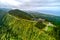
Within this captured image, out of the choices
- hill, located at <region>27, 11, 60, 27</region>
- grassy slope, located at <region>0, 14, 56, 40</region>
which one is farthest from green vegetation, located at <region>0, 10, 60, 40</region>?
hill, located at <region>27, 11, 60, 27</region>

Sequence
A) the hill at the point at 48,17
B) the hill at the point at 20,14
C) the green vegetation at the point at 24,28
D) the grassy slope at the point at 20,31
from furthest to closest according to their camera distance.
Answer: the hill at the point at 20,14 → the hill at the point at 48,17 → the grassy slope at the point at 20,31 → the green vegetation at the point at 24,28

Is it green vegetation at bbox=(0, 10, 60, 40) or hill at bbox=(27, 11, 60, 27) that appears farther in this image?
hill at bbox=(27, 11, 60, 27)

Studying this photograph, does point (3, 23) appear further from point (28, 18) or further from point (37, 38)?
point (37, 38)

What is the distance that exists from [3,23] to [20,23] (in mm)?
5460

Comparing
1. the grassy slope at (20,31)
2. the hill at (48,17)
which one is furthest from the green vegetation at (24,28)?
the hill at (48,17)

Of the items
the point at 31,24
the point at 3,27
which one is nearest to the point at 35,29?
the point at 31,24

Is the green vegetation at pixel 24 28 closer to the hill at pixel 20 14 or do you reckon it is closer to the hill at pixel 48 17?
the hill at pixel 20 14

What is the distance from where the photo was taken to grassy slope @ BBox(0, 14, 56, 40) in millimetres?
24195

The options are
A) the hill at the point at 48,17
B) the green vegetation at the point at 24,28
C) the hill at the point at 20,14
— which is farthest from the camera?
the hill at the point at 20,14

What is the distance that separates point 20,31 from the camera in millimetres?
26953

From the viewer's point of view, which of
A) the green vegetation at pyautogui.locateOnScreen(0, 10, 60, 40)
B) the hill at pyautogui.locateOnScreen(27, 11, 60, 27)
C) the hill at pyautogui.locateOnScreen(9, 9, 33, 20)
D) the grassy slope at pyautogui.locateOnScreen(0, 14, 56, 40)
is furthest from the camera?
the hill at pyautogui.locateOnScreen(9, 9, 33, 20)

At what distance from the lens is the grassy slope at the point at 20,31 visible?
2420 cm

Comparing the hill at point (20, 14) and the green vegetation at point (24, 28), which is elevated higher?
the hill at point (20, 14)

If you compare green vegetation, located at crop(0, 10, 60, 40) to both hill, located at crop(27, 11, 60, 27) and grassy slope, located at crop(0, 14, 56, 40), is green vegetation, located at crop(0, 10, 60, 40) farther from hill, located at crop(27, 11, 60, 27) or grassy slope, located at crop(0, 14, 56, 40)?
hill, located at crop(27, 11, 60, 27)
